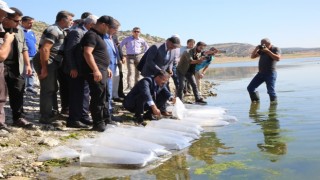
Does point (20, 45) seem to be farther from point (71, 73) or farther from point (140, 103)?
point (140, 103)

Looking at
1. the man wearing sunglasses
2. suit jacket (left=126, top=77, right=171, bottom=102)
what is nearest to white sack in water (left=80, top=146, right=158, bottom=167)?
the man wearing sunglasses

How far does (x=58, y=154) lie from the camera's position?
439 cm

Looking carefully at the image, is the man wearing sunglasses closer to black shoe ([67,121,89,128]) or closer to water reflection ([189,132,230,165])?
black shoe ([67,121,89,128])

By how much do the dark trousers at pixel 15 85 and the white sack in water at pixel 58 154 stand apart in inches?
55.4

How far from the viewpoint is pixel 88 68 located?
18.2 ft

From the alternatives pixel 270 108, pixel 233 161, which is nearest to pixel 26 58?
pixel 233 161

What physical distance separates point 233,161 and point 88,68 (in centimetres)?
248

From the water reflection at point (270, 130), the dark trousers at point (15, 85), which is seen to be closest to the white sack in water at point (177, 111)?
the water reflection at point (270, 130)

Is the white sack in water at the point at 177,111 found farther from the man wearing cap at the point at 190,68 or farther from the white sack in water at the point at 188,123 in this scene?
the man wearing cap at the point at 190,68

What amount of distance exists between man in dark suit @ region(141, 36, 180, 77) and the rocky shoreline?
130 cm

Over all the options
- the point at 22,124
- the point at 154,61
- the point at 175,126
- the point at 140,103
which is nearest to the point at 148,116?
the point at 140,103

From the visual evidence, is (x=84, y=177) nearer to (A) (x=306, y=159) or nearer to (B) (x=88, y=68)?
(B) (x=88, y=68)

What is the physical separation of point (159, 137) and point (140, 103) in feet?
5.17

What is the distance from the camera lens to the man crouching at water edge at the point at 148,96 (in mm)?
6609
